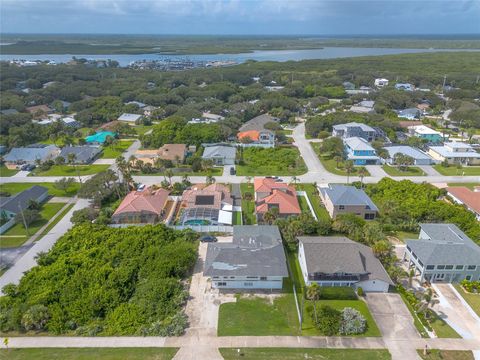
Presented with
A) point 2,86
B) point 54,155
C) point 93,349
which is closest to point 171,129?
point 54,155

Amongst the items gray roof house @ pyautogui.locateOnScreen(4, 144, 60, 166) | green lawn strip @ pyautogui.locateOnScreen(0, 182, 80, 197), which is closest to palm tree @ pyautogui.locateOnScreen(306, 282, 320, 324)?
green lawn strip @ pyautogui.locateOnScreen(0, 182, 80, 197)

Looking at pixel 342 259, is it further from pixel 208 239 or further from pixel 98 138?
pixel 98 138

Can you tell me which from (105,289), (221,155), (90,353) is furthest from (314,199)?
(90,353)

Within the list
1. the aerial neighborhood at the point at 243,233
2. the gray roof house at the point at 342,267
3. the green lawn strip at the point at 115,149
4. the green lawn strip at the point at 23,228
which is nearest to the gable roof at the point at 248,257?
the aerial neighborhood at the point at 243,233

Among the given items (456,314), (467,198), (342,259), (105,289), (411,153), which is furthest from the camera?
(411,153)

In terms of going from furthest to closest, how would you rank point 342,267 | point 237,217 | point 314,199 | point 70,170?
point 70,170 → point 314,199 → point 237,217 → point 342,267

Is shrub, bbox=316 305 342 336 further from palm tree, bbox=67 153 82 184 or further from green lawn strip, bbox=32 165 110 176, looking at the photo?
green lawn strip, bbox=32 165 110 176
